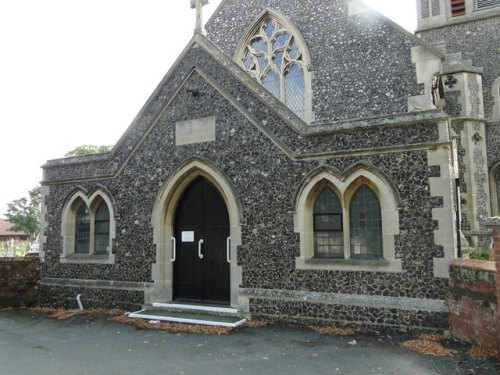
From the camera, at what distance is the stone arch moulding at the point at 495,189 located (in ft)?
48.3

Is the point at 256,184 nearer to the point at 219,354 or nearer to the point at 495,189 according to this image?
the point at 219,354

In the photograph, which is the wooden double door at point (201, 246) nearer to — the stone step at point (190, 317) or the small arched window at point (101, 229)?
the stone step at point (190, 317)

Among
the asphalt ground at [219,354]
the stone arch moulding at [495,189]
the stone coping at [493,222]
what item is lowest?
the asphalt ground at [219,354]

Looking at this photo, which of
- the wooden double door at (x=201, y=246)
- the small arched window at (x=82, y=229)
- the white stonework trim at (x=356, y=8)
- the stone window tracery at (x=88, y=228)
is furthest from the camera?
the white stonework trim at (x=356, y=8)

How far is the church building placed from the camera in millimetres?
7633

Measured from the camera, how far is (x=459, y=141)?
569 inches

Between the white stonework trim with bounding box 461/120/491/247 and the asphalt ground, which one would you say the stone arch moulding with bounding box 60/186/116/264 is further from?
the white stonework trim with bounding box 461/120/491/247

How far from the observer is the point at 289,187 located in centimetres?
859

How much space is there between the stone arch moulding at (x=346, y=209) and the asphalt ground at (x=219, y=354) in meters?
1.26

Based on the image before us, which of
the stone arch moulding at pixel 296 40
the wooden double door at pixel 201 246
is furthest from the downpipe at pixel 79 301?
the stone arch moulding at pixel 296 40

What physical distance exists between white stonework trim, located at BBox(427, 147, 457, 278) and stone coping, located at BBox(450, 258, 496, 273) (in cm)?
17

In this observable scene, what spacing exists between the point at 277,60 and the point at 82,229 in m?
8.39

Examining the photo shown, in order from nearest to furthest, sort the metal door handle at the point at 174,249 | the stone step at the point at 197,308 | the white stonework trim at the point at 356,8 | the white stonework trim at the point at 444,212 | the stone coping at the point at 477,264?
the stone coping at the point at 477,264 → the white stonework trim at the point at 444,212 → the stone step at the point at 197,308 → the metal door handle at the point at 174,249 → the white stonework trim at the point at 356,8

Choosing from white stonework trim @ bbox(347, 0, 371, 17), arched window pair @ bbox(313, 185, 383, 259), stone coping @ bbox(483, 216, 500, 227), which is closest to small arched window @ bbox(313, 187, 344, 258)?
arched window pair @ bbox(313, 185, 383, 259)
